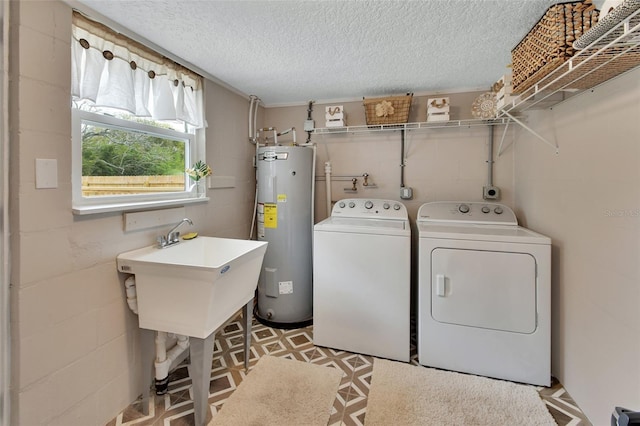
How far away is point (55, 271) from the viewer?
1185 millimetres

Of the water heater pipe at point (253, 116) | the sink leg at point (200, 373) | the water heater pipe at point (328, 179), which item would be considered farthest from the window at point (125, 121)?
the water heater pipe at point (328, 179)

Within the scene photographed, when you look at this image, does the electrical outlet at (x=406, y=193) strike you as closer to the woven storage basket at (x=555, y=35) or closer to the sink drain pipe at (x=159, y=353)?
the woven storage basket at (x=555, y=35)

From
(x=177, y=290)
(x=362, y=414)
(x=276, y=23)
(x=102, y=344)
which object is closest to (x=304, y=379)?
(x=362, y=414)

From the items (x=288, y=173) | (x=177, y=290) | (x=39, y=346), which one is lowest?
(x=39, y=346)

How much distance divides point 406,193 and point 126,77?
2.22 meters

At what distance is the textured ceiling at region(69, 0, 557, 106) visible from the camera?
4.34 feet

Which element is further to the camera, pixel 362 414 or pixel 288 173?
pixel 288 173

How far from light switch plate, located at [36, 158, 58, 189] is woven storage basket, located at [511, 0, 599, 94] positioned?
222 centimetres

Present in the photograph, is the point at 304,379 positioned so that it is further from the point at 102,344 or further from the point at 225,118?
the point at 225,118

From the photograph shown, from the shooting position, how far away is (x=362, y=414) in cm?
149

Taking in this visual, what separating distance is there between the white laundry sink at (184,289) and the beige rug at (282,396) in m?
0.52

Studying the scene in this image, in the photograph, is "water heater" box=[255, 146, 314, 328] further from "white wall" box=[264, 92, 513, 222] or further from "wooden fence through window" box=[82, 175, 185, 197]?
"wooden fence through window" box=[82, 175, 185, 197]

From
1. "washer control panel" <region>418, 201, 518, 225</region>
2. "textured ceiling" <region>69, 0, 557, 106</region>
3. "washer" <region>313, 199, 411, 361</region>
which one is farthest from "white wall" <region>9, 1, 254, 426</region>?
"washer control panel" <region>418, 201, 518, 225</region>

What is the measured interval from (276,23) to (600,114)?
1.69 meters
